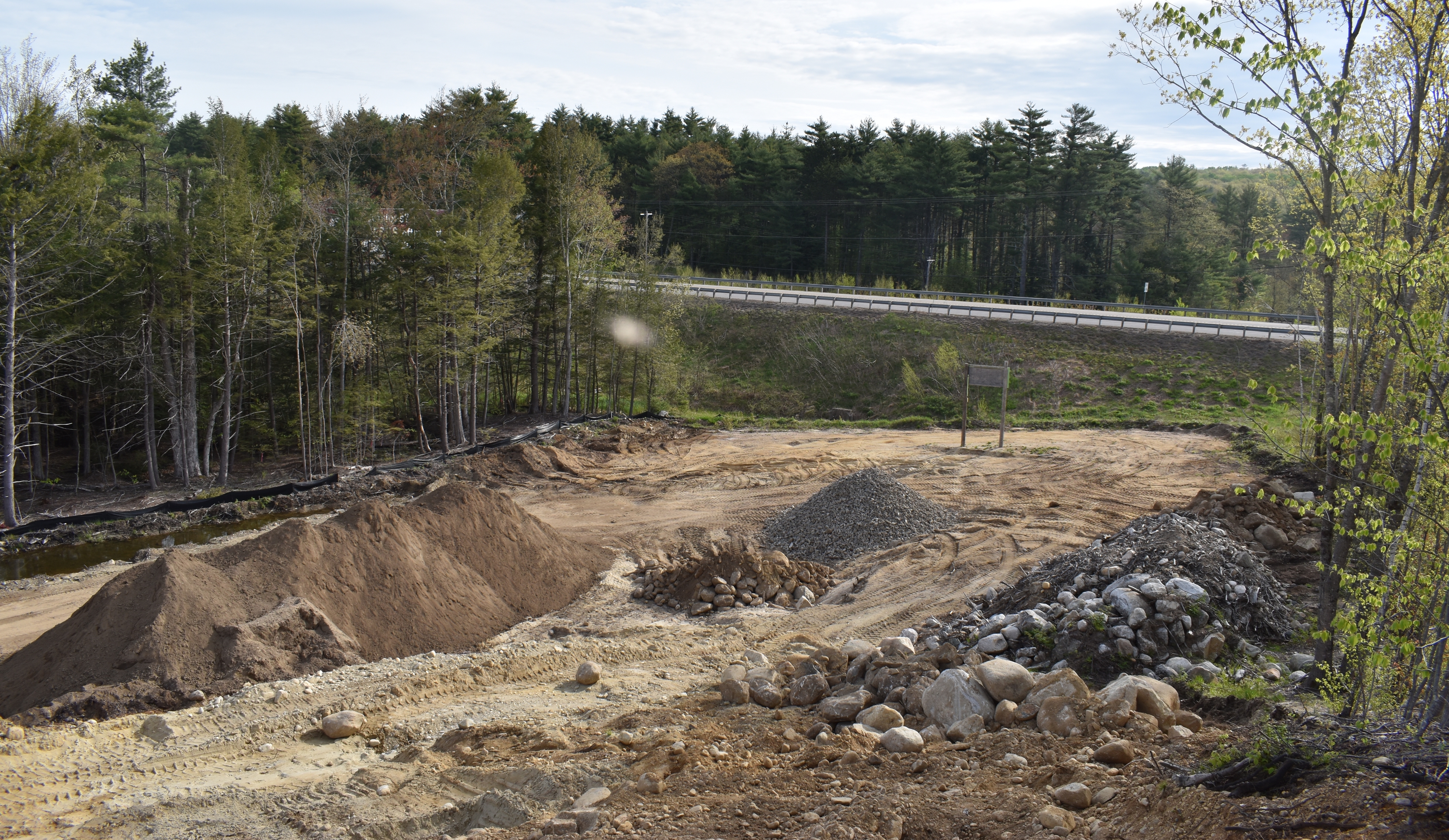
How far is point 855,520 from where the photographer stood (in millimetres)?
16328

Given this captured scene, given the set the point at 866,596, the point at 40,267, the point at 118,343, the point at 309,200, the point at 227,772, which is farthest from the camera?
the point at 309,200

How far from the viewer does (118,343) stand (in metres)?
23.6

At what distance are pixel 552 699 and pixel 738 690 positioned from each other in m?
2.30

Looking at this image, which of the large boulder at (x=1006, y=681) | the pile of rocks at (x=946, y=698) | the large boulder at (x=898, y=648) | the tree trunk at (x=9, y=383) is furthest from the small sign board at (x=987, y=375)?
the tree trunk at (x=9, y=383)

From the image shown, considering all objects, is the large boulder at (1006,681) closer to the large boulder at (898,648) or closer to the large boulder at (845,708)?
the large boulder at (845,708)

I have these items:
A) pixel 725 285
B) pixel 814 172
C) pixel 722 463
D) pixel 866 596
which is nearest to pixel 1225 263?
pixel 814 172

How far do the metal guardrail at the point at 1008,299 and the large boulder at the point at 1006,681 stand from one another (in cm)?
2629

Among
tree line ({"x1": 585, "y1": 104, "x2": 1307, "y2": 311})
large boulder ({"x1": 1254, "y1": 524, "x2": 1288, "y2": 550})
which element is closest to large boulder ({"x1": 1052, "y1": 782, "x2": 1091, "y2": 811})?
large boulder ({"x1": 1254, "y1": 524, "x2": 1288, "y2": 550})

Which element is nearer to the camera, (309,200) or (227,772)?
(227,772)

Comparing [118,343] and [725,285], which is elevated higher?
[725,285]

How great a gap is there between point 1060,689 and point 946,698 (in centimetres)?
99

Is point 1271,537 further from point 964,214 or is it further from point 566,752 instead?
point 964,214

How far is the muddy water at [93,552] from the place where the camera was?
16812mm

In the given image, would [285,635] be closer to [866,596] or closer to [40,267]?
[866,596]
